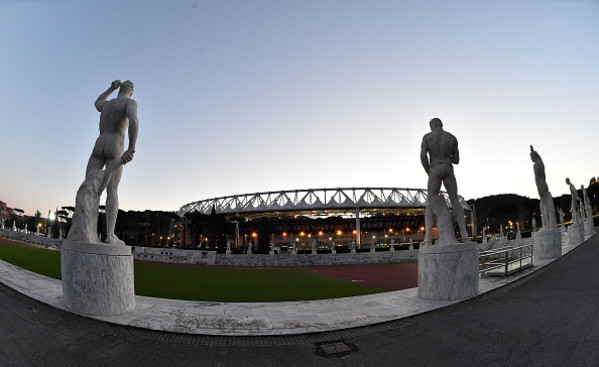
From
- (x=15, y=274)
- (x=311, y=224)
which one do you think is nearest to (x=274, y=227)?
(x=311, y=224)

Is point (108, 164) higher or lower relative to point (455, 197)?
higher

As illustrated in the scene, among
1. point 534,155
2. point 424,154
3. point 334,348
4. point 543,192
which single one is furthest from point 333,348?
point 543,192

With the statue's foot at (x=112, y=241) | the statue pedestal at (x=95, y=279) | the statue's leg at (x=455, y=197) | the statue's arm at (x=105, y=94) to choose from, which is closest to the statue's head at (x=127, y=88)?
the statue's arm at (x=105, y=94)

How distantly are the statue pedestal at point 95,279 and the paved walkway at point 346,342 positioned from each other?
27cm

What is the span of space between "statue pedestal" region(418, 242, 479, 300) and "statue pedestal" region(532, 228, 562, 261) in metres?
8.23

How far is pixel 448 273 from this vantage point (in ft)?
21.3

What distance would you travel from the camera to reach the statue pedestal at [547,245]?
1231 cm

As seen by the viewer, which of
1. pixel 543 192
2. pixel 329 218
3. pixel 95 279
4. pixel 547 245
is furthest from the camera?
pixel 329 218

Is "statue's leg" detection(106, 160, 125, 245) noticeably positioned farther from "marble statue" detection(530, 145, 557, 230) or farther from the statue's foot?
"marble statue" detection(530, 145, 557, 230)

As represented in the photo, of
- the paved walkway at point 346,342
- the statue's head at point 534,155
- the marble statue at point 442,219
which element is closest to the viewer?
the paved walkway at point 346,342

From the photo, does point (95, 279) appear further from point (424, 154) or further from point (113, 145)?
point (424, 154)

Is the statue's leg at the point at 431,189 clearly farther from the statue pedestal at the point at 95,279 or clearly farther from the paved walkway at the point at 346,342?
the statue pedestal at the point at 95,279

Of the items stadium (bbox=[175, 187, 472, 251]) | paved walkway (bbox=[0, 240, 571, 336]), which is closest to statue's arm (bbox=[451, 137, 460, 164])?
paved walkway (bbox=[0, 240, 571, 336])

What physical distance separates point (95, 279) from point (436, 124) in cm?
834
